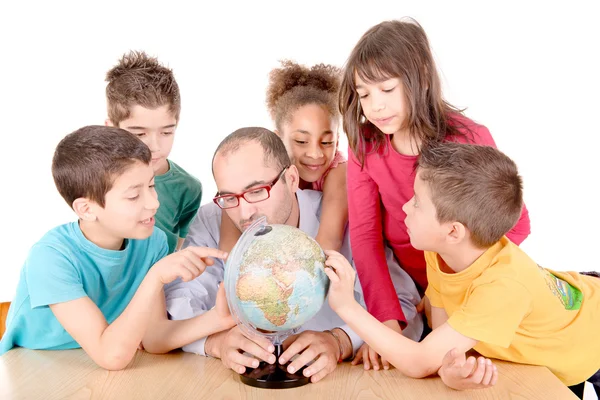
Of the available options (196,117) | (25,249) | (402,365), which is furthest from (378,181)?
(25,249)

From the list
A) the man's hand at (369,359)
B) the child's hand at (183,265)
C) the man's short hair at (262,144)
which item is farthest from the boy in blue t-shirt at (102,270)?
the man's hand at (369,359)

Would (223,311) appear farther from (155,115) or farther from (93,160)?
(155,115)

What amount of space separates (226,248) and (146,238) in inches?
16.1

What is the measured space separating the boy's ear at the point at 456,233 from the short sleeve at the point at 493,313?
20 cm

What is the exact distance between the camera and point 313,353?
2691 mm

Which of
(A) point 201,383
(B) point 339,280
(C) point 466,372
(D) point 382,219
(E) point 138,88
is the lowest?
(A) point 201,383

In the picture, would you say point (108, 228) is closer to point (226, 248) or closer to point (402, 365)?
point (226, 248)

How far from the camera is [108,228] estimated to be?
2.94 metres

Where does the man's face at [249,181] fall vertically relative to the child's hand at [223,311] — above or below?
above

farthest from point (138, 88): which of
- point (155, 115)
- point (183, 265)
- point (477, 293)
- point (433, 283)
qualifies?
point (477, 293)

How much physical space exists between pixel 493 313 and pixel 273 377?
798 mm

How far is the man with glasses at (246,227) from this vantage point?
8.87 ft

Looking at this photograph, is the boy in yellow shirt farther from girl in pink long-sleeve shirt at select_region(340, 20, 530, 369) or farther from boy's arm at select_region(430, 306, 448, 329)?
girl in pink long-sleeve shirt at select_region(340, 20, 530, 369)

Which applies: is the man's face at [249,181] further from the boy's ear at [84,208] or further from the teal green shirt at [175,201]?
the teal green shirt at [175,201]
